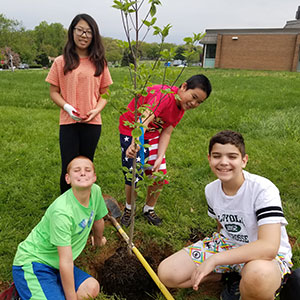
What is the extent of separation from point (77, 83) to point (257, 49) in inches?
1485

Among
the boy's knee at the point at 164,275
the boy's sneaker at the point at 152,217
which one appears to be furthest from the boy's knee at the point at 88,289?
the boy's sneaker at the point at 152,217

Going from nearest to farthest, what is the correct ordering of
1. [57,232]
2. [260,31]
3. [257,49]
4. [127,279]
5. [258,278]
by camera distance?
[258,278]
[57,232]
[127,279]
[257,49]
[260,31]

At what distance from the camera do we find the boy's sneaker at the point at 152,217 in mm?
2984

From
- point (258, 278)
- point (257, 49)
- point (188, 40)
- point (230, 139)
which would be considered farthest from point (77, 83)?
point (257, 49)

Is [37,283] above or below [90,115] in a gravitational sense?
below

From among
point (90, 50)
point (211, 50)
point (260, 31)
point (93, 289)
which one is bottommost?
point (93, 289)

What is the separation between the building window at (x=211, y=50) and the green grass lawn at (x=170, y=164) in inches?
1312

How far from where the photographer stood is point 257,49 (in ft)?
116

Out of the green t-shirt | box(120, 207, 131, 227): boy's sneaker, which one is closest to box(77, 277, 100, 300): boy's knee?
the green t-shirt

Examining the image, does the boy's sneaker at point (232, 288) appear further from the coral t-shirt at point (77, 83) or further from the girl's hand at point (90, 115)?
the coral t-shirt at point (77, 83)

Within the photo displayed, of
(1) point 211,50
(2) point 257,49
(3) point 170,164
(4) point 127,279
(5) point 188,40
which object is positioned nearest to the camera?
(5) point 188,40

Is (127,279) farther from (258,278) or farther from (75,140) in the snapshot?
(75,140)

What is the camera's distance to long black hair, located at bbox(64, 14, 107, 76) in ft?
8.03

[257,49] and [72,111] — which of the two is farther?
[257,49]
